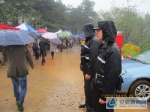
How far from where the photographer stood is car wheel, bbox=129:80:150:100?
492cm

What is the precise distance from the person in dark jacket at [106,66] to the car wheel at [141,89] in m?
2.33

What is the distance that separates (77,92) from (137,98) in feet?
6.31

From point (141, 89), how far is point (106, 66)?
2805 mm

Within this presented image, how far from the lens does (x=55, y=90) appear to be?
629 centimetres

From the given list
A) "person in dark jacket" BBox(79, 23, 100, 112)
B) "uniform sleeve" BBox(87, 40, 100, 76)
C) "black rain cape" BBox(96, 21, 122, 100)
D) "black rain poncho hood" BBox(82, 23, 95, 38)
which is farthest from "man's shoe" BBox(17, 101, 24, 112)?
"black rain cape" BBox(96, 21, 122, 100)

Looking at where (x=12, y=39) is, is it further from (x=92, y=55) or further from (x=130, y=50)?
(x=130, y=50)

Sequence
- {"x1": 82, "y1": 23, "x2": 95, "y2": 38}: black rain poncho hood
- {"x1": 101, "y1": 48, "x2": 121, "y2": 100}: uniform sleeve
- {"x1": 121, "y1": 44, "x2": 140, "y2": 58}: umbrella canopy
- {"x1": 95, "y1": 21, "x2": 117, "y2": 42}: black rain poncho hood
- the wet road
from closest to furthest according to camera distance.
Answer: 1. {"x1": 101, "y1": 48, "x2": 121, "y2": 100}: uniform sleeve
2. {"x1": 95, "y1": 21, "x2": 117, "y2": 42}: black rain poncho hood
3. {"x1": 82, "y1": 23, "x2": 95, "y2": 38}: black rain poncho hood
4. the wet road
5. {"x1": 121, "y1": 44, "x2": 140, "y2": 58}: umbrella canopy

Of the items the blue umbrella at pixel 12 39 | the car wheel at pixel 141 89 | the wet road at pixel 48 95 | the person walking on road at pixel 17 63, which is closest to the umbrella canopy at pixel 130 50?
the wet road at pixel 48 95

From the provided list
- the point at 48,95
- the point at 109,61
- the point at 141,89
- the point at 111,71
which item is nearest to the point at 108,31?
the point at 109,61

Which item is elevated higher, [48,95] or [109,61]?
[109,61]

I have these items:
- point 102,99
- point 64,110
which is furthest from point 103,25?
point 64,110

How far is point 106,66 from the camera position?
2.58m

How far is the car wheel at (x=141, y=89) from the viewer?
492cm

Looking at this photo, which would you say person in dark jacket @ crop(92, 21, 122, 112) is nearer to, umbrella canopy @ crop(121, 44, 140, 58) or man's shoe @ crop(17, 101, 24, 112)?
man's shoe @ crop(17, 101, 24, 112)
